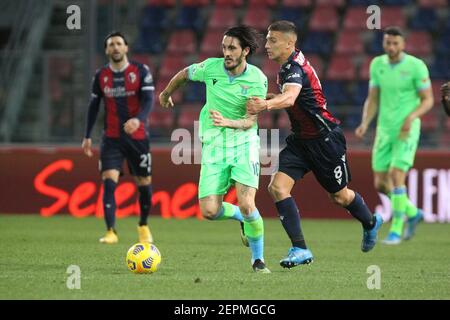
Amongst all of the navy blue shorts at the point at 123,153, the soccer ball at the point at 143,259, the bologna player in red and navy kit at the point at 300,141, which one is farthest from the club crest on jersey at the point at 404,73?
the soccer ball at the point at 143,259

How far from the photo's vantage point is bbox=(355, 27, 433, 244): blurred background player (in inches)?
482

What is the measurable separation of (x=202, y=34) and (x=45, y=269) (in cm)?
1141

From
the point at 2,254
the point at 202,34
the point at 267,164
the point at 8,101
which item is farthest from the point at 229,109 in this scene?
the point at 202,34

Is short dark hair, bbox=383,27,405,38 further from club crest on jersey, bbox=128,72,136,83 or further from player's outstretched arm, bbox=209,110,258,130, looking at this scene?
player's outstretched arm, bbox=209,110,258,130

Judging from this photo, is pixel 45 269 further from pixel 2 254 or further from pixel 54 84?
pixel 54 84

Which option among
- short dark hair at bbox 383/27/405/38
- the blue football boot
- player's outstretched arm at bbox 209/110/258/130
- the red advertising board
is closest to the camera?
player's outstretched arm at bbox 209/110/258/130

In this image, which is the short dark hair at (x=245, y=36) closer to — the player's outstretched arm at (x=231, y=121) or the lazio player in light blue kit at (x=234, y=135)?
the lazio player in light blue kit at (x=234, y=135)

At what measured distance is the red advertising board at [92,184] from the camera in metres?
16.0

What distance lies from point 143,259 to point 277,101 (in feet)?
5.11

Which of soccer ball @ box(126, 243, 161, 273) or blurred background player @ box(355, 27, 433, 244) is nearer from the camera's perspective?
soccer ball @ box(126, 243, 161, 273)

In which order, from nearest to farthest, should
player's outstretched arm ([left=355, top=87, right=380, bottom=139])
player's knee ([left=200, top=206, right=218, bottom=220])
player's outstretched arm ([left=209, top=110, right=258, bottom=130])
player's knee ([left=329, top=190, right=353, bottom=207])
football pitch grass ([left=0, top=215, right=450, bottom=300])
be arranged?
1. football pitch grass ([left=0, top=215, right=450, bottom=300])
2. player's outstretched arm ([left=209, top=110, right=258, bottom=130])
3. player's knee ([left=200, top=206, right=218, bottom=220])
4. player's knee ([left=329, top=190, right=353, bottom=207])
5. player's outstretched arm ([left=355, top=87, right=380, bottom=139])

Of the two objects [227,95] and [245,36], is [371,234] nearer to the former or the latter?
[227,95]

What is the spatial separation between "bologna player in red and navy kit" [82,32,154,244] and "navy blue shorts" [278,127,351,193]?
2885mm

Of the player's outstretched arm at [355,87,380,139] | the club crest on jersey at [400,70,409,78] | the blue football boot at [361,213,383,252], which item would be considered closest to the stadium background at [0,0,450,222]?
the player's outstretched arm at [355,87,380,139]
